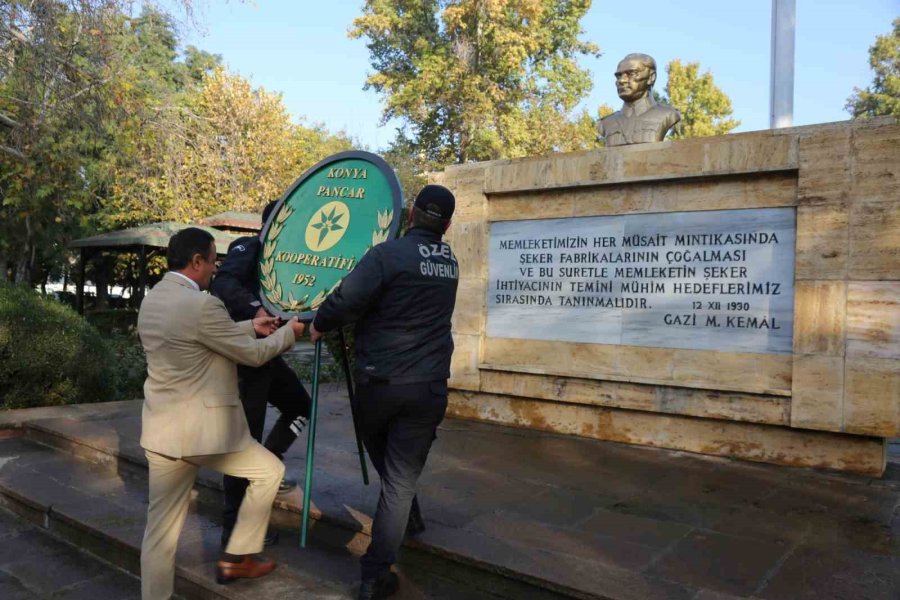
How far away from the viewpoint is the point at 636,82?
6148 millimetres

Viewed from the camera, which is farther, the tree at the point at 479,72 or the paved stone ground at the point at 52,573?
the tree at the point at 479,72

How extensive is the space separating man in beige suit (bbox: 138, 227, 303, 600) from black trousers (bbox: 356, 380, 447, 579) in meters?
0.51

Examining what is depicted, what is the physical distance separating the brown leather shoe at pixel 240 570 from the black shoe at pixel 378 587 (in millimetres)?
559

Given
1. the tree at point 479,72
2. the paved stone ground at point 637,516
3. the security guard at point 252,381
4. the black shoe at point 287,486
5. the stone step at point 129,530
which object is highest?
the tree at point 479,72

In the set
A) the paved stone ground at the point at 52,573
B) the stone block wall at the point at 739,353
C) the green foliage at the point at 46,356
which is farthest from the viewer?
the green foliage at the point at 46,356

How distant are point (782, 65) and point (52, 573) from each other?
7849mm

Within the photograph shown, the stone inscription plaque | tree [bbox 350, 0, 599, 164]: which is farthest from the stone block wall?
tree [bbox 350, 0, 599, 164]

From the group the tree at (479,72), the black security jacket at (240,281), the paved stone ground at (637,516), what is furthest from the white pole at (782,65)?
the tree at (479,72)

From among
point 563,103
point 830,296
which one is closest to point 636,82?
point 830,296

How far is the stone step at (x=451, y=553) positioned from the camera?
10.3ft

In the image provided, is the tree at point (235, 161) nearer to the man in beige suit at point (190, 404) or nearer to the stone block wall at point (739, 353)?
the stone block wall at point (739, 353)

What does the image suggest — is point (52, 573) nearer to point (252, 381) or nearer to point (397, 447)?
point (252, 381)

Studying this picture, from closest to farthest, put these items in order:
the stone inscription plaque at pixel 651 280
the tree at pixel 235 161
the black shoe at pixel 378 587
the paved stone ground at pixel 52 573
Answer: the black shoe at pixel 378 587 < the paved stone ground at pixel 52 573 < the stone inscription plaque at pixel 651 280 < the tree at pixel 235 161

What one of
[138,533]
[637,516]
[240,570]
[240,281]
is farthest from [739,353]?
[138,533]
